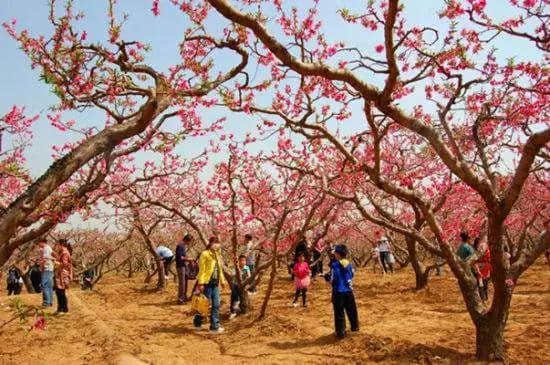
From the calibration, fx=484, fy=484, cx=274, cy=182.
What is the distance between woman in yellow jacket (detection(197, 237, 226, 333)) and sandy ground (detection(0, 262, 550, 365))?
0.43m

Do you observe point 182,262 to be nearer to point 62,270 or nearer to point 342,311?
point 62,270

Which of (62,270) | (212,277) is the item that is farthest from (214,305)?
(62,270)

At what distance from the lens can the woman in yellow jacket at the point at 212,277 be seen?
9.92m

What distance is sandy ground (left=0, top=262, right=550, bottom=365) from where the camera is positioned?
7678 millimetres

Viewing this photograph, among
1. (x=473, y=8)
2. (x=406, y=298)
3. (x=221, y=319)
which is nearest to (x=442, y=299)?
(x=406, y=298)

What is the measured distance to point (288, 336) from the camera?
365 inches

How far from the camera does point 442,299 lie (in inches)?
516

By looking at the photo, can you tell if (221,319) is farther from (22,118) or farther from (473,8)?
(473,8)

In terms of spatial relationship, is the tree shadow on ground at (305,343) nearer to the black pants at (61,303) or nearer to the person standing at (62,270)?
the person standing at (62,270)

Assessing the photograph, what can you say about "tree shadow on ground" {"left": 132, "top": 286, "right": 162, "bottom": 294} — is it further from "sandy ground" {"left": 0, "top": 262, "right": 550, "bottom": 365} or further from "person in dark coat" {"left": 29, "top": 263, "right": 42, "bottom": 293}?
"person in dark coat" {"left": 29, "top": 263, "right": 42, "bottom": 293}

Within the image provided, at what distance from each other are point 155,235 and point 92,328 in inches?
1162

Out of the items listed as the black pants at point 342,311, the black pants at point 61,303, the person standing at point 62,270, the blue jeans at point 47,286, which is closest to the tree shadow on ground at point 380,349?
the black pants at point 342,311

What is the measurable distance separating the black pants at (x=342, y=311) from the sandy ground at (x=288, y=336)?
9.3 inches

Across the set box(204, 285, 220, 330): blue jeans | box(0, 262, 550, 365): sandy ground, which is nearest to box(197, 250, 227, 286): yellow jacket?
box(204, 285, 220, 330): blue jeans
